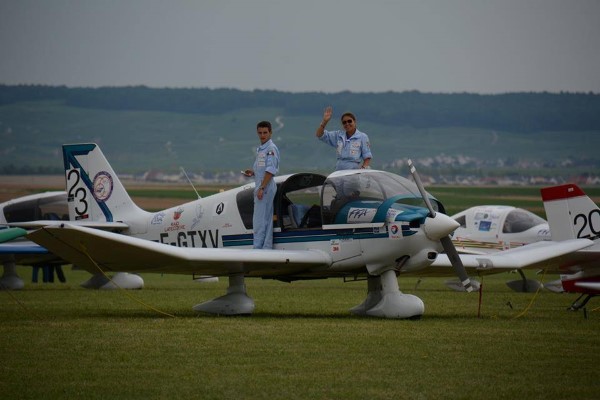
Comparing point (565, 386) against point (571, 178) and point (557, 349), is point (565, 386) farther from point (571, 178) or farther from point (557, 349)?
point (571, 178)

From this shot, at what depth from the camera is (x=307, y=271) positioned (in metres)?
16.3

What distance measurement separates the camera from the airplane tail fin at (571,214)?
19000 millimetres

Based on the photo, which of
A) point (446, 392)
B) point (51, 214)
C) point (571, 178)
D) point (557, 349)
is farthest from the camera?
point (571, 178)

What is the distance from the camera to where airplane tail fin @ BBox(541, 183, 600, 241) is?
19.0 metres

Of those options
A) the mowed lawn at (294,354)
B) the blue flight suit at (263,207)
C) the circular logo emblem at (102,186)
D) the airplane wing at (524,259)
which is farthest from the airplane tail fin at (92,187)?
the airplane wing at (524,259)

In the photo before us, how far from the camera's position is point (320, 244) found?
16.0 meters

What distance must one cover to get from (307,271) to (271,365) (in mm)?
5070

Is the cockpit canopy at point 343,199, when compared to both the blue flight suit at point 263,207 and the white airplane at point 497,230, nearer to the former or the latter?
the blue flight suit at point 263,207

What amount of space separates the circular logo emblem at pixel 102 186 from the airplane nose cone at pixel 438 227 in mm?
7694

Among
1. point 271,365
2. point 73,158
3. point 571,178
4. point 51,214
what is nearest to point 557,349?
point 271,365

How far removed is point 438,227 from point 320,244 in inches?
70.0

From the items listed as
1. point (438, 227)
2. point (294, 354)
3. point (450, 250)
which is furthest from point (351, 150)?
point (294, 354)

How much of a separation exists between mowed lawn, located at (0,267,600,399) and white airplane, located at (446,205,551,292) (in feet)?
27.3

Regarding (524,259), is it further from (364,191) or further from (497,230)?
(497,230)
